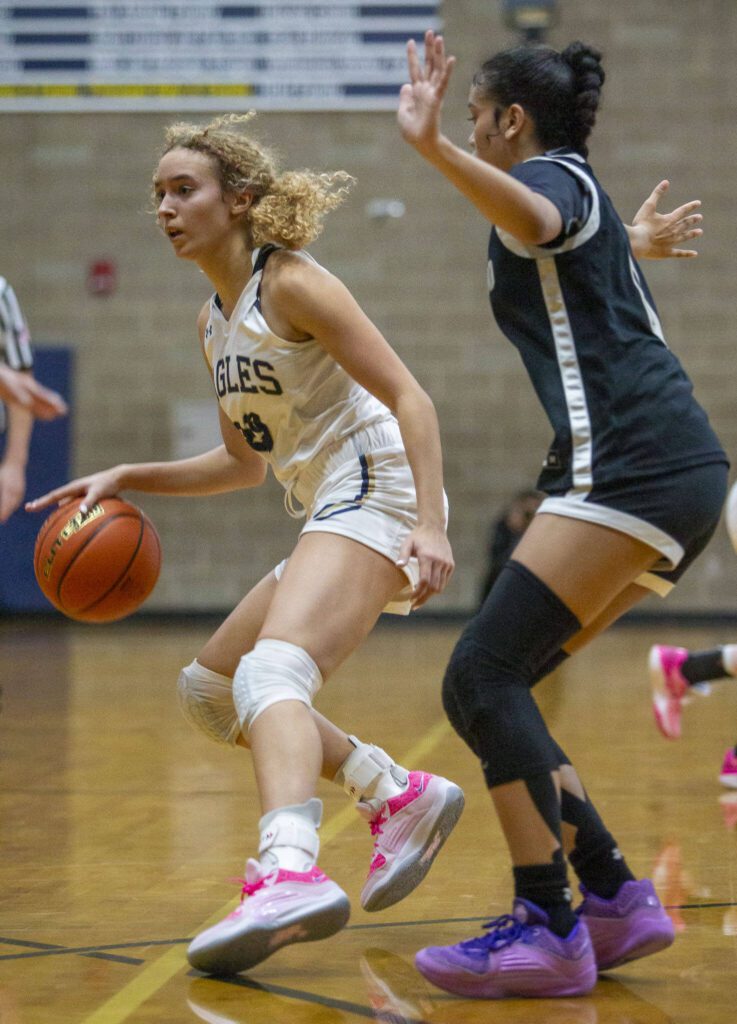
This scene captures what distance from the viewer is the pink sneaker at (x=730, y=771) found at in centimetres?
437

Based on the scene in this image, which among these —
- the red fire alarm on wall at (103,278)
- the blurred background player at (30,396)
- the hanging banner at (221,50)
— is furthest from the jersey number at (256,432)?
the red fire alarm on wall at (103,278)

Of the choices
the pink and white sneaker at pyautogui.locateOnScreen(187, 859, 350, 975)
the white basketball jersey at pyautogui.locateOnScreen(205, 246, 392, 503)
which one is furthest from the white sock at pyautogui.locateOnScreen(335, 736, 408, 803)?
the white basketball jersey at pyautogui.locateOnScreen(205, 246, 392, 503)

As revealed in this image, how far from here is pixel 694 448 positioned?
236cm

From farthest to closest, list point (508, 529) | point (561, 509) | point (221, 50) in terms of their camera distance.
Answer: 1. point (221, 50)
2. point (508, 529)
3. point (561, 509)

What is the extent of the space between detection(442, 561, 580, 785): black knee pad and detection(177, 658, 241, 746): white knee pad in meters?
0.73

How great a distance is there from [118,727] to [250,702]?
340 centimetres

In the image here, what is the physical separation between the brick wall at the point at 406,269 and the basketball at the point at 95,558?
798 cm

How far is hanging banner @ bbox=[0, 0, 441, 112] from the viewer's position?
34.0 ft

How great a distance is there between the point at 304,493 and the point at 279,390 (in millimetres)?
262

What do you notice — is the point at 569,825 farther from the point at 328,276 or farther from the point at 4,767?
the point at 4,767

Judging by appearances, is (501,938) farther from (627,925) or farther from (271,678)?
(271,678)

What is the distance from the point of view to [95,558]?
3.07 meters

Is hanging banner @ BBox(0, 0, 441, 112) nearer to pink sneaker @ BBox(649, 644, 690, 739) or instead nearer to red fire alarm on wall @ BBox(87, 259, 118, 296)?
red fire alarm on wall @ BBox(87, 259, 118, 296)

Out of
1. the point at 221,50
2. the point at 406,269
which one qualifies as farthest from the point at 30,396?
the point at 406,269
